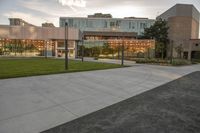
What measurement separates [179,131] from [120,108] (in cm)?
206

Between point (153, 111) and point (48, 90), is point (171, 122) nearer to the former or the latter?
point (153, 111)

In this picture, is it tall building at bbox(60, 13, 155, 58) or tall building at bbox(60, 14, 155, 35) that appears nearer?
tall building at bbox(60, 13, 155, 58)

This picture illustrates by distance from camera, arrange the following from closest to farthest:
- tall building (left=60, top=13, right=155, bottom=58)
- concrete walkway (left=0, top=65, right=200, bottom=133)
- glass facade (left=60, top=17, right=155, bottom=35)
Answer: concrete walkway (left=0, top=65, right=200, bottom=133), tall building (left=60, top=13, right=155, bottom=58), glass facade (left=60, top=17, right=155, bottom=35)

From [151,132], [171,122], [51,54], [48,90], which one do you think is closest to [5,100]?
[48,90]

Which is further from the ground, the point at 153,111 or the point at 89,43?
the point at 89,43

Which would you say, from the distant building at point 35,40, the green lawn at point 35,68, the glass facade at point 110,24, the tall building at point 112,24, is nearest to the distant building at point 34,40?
the distant building at point 35,40

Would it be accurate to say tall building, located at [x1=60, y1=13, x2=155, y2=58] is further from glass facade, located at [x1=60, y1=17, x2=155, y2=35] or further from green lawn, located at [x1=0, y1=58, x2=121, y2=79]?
green lawn, located at [x1=0, y1=58, x2=121, y2=79]

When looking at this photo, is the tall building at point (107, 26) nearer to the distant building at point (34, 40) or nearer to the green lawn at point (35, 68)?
the distant building at point (34, 40)

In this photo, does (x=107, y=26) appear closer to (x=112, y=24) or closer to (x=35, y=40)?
(x=112, y=24)

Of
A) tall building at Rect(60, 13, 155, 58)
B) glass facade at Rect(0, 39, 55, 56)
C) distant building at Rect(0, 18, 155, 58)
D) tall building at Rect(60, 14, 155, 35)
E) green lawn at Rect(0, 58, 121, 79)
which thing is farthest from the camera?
tall building at Rect(60, 14, 155, 35)

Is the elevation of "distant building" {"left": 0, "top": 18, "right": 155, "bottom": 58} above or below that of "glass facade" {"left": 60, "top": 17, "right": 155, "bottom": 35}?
below

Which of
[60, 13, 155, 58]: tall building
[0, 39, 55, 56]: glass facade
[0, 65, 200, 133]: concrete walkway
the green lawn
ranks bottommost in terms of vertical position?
[0, 65, 200, 133]: concrete walkway

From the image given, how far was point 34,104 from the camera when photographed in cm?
585

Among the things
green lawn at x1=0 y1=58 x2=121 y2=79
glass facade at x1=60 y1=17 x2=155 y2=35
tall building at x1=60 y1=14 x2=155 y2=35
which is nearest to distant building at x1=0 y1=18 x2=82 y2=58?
green lawn at x1=0 y1=58 x2=121 y2=79
